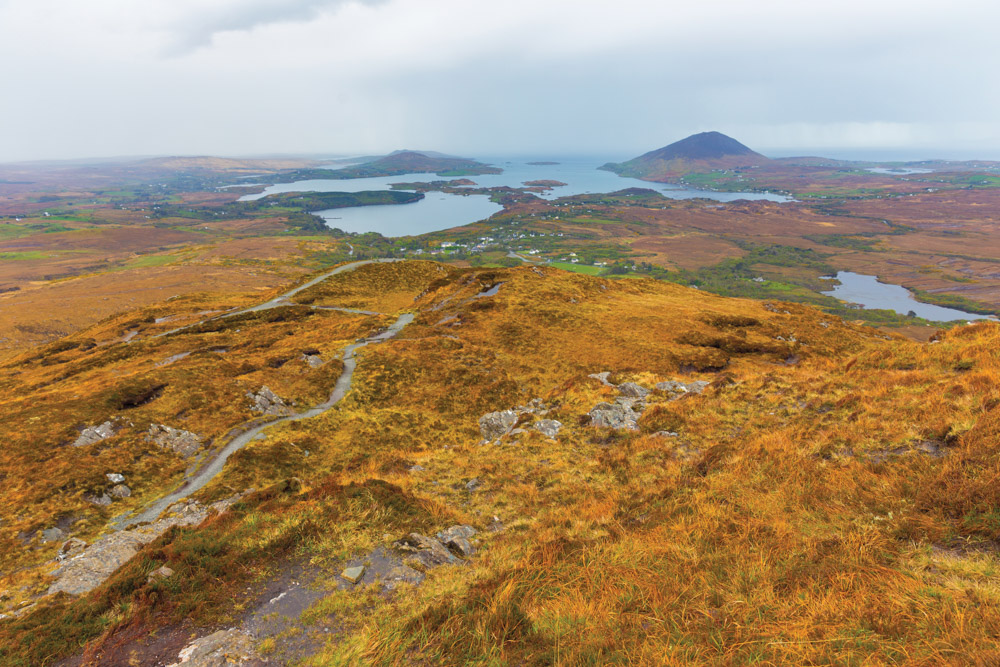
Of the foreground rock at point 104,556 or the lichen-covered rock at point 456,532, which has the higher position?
the lichen-covered rock at point 456,532

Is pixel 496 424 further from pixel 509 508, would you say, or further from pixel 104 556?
pixel 104 556

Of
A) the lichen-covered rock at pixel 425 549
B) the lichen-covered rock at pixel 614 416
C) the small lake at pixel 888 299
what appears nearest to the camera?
the lichen-covered rock at pixel 425 549

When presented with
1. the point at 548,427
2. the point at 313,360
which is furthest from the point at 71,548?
the point at 548,427

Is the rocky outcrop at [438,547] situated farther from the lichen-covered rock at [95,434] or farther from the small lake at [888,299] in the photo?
the small lake at [888,299]

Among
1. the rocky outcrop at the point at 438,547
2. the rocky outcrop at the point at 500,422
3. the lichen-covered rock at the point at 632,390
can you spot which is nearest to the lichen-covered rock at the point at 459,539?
the rocky outcrop at the point at 438,547

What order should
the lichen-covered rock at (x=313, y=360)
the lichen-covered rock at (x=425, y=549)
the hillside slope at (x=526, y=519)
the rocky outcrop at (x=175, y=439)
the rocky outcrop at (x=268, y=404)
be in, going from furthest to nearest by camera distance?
the lichen-covered rock at (x=313, y=360)
the rocky outcrop at (x=268, y=404)
the rocky outcrop at (x=175, y=439)
the lichen-covered rock at (x=425, y=549)
the hillside slope at (x=526, y=519)

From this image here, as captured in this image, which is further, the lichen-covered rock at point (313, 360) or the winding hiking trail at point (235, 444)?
the lichen-covered rock at point (313, 360)
